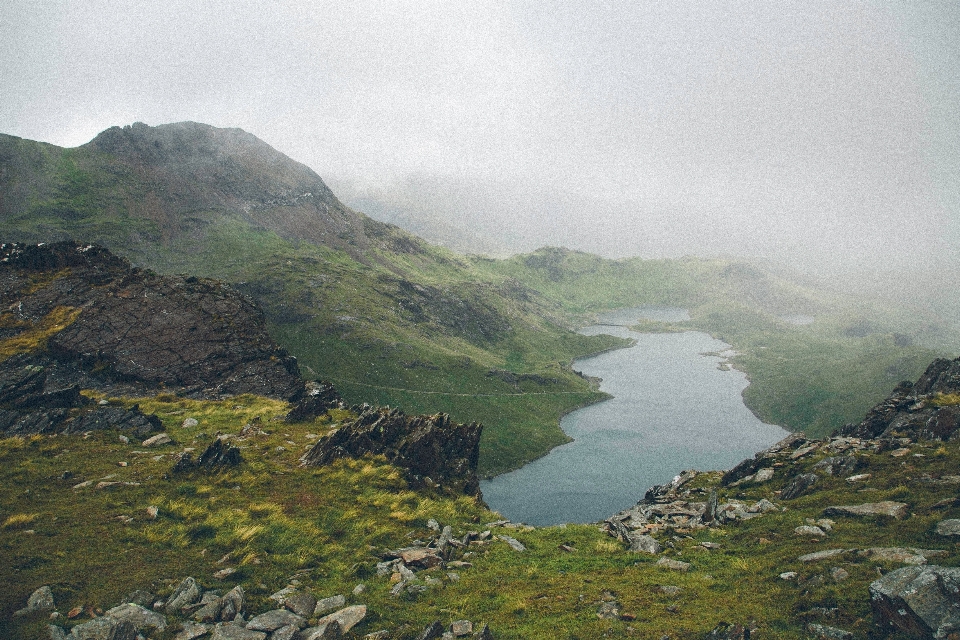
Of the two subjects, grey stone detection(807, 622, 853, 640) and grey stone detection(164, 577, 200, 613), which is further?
grey stone detection(164, 577, 200, 613)

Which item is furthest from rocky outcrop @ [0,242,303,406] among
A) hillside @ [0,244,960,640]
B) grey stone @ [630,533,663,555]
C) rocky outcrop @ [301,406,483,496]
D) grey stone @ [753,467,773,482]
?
grey stone @ [753,467,773,482]

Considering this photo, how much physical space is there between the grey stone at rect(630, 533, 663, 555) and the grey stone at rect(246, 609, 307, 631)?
16.8 m

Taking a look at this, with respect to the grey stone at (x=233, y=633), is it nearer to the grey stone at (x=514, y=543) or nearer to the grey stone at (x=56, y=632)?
the grey stone at (x=56, y=632)

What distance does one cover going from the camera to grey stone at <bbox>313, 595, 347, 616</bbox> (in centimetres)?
1529

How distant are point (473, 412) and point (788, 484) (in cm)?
16063

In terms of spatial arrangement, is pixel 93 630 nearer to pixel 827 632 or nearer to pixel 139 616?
pixel 139 616

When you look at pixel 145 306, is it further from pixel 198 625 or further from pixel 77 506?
pixel 198 625

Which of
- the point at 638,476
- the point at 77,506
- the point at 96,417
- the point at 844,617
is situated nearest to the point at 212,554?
the point at 77,506

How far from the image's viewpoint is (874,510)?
65.2 ft

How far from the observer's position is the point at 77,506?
19.5 meters

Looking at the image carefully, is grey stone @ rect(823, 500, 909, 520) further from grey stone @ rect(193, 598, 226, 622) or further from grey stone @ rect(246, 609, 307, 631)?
grey stone @ rect(193, 598, 226, 622)

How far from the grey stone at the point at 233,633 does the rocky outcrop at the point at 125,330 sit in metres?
31.7

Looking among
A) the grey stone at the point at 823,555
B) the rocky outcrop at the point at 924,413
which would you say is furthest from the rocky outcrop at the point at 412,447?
the rocky outcrop at the point at 924,413

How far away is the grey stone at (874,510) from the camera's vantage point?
18.8 meters
